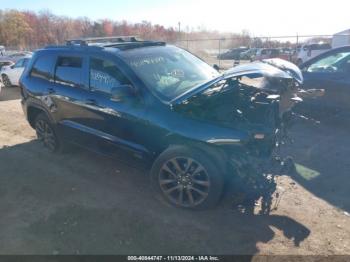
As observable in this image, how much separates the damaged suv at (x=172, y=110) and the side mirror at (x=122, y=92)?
0.01 m

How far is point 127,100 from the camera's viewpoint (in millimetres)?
4070

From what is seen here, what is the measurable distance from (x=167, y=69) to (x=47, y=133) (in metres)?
2.68

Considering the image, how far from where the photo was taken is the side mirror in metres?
3.87

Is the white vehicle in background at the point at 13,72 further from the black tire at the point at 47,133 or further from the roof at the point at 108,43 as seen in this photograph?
the roof at the point at 108,43

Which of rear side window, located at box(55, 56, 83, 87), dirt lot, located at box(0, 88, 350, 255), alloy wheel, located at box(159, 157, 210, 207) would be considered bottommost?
dirt lot, located at box(0, 88, 350, 255)

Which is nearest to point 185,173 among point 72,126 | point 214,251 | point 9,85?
point 214,251

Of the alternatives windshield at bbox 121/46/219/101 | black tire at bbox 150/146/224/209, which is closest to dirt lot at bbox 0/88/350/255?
black tire at bbox 150/146/224/209

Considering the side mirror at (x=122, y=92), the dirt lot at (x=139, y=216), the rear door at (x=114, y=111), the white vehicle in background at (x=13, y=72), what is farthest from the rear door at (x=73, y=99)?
the white vehicle in background at (x=13, y=72)

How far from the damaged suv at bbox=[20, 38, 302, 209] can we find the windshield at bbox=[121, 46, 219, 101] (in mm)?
17

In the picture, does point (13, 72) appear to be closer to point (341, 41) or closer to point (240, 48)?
point (341, 41)

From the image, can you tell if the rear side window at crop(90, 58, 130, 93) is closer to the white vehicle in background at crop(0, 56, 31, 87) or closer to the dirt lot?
the dirt lot

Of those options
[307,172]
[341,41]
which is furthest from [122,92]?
[341,41]

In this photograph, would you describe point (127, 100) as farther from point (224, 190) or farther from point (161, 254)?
point (161, 254)

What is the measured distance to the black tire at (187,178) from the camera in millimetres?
3604
